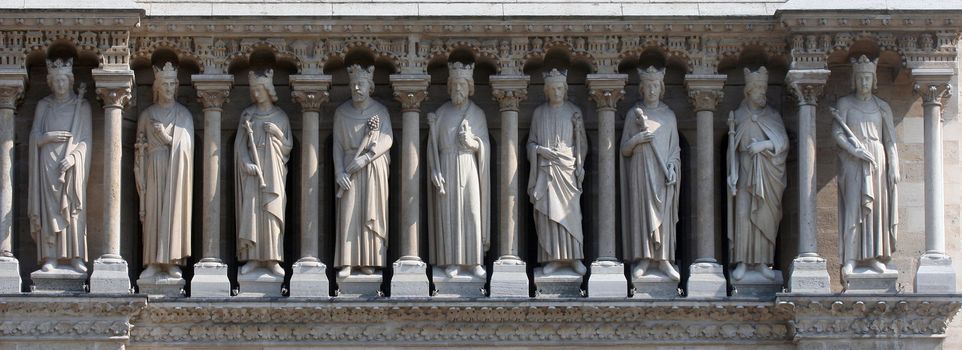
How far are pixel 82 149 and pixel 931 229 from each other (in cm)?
829

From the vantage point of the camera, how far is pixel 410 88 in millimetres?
38188

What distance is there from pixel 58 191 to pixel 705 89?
21.0ft

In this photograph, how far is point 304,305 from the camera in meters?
37.6

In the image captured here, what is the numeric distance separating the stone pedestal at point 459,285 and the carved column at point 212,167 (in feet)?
6.71

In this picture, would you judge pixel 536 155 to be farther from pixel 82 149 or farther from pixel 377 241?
pixel 82 149

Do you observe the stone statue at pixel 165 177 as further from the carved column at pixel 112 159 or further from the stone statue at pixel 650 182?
the stone statue at pixel 650 182

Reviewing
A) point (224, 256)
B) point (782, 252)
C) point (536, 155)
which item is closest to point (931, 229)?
point (782, 252)

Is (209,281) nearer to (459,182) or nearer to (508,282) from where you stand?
(459,182)

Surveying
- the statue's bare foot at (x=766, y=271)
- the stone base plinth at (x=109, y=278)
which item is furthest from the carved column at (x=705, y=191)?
the stone base plinth at (x=109, y=278)

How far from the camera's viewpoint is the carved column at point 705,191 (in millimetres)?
37938

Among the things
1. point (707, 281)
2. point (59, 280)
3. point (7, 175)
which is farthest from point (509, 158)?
point (7, 175)

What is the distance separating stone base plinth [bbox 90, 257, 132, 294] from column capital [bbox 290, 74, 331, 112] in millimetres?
2406

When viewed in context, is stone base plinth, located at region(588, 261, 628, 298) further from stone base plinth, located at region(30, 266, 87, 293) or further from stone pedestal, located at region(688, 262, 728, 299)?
stone base plinth, located at region(30, 266, 87, 293)

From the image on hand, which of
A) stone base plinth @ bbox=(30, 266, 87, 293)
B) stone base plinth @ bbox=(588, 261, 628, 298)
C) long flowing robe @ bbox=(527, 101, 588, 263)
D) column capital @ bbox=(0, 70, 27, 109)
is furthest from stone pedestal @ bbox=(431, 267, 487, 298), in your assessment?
column capital @ bbox=(0, 70, 27, 109)
